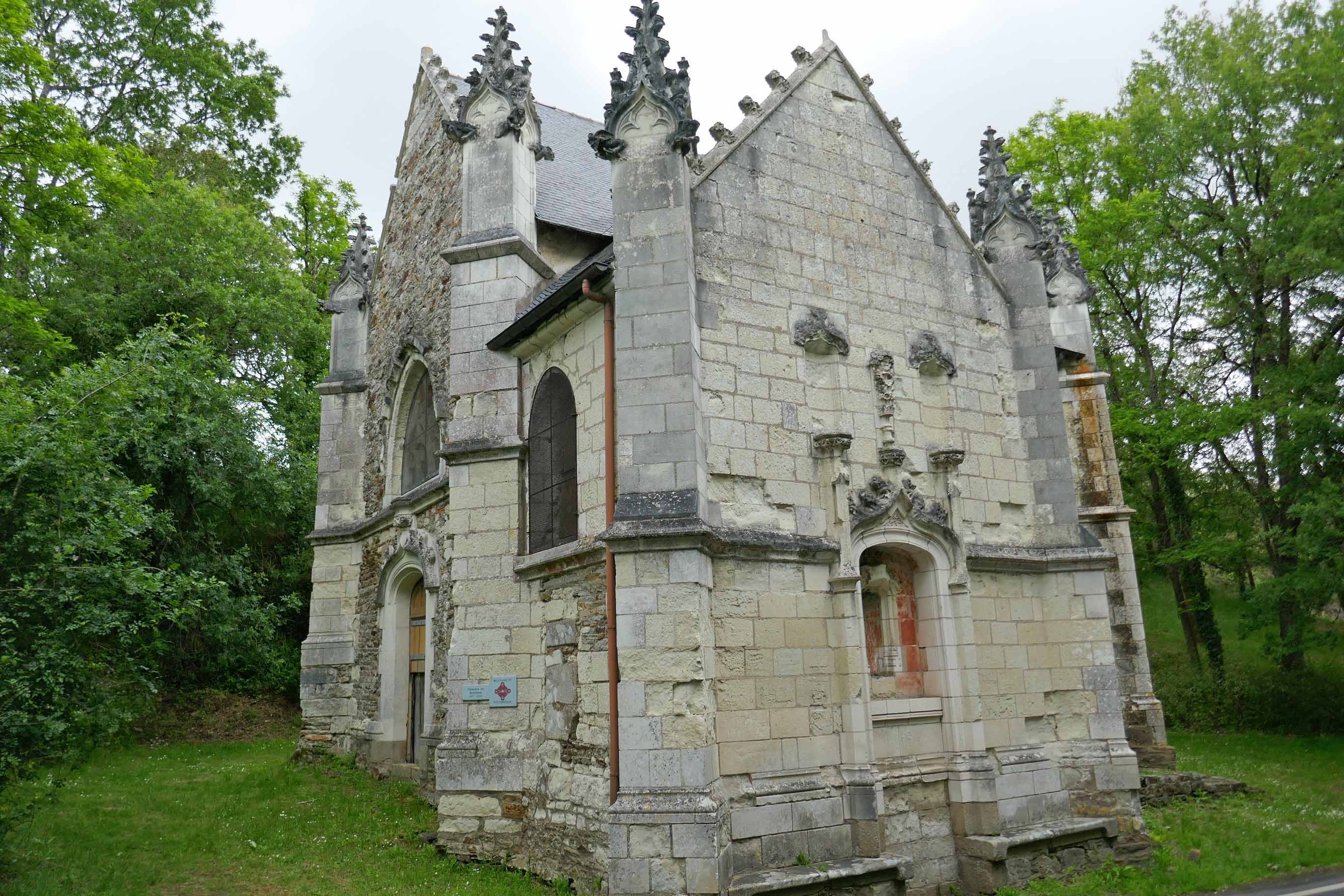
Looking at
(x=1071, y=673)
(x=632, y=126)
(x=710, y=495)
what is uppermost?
(x=632, y=126)

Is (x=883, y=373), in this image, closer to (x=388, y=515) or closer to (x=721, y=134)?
(x=721, y=134)

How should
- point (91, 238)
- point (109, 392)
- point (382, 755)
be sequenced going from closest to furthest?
point (109, 392), point (382, 755), point (91, 238)

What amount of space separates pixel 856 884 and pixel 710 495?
3.37 metres

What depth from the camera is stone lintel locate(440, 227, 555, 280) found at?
33.5 ft

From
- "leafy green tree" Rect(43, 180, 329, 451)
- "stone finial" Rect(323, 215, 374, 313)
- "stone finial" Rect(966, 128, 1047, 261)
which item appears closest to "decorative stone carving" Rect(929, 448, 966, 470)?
"stone finial" Rect(966, 128, 1047, 261)

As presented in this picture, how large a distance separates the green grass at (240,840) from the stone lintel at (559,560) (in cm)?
279

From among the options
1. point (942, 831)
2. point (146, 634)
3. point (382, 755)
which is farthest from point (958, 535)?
point (146, 634)

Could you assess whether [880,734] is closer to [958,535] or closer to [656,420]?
[958,535]

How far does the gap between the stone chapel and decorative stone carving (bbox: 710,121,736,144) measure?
40 millimetres

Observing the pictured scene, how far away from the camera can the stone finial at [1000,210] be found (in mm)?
10500

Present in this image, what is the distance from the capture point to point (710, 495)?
765 cm

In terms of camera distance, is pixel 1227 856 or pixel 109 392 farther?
pixel 109 392

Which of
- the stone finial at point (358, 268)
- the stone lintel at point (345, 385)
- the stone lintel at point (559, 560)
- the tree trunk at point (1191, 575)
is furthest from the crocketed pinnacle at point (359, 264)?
the tree trunk at point (1191, 575)

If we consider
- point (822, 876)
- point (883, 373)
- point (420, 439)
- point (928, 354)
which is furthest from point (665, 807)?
point (420, 439)
